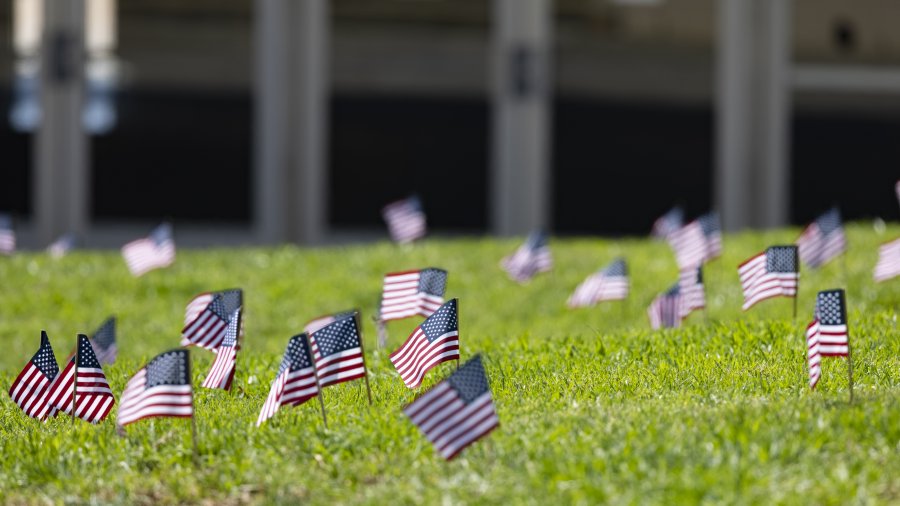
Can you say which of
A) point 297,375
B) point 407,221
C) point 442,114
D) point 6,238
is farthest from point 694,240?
point 442,114

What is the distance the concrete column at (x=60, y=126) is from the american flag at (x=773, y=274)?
1198 centimetres

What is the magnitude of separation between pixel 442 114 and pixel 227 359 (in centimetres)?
1238

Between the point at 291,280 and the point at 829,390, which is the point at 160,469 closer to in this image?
the point at 829,390

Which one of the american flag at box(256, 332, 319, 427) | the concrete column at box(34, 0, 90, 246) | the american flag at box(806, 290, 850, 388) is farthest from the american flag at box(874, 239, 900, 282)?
the concrete column at box(34, 0, 90, 246)

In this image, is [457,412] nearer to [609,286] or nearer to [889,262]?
[609,286]

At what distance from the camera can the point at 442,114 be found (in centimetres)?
1961

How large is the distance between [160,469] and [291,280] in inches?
274

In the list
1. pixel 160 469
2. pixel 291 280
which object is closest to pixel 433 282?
pixel 160 469

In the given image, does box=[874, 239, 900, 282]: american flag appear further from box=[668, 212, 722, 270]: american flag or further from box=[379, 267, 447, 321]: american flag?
box=[379, 267, 447, 321]: american flag

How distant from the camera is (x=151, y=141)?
1945 centimetres

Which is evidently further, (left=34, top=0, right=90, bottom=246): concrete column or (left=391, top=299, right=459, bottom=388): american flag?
(left=34, top=0, right=90, bottom=246): concrete column

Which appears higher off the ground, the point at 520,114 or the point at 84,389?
the point at 84,389

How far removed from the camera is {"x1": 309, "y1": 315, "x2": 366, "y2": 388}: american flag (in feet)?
23.8

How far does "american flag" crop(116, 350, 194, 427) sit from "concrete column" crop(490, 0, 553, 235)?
493 inches
